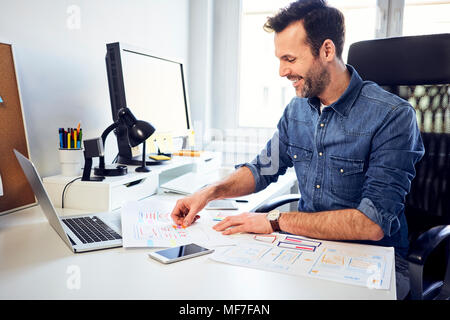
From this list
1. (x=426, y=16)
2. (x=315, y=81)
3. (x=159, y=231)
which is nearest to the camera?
(x=159, y=231)

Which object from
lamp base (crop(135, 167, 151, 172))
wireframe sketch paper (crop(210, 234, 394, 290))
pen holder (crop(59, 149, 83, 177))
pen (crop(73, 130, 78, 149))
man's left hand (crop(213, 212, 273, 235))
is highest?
pen (crop(73, 130, 78, 149))

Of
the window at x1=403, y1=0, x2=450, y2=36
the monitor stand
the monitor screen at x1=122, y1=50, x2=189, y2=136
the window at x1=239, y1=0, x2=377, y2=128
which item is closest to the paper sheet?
the monitor stand

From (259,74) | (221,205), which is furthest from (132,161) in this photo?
(259,74)

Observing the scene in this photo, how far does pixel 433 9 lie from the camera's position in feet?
6.81

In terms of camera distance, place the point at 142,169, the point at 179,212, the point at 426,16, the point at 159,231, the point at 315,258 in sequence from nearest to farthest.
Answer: the point at 315,258
the point at 159,231
the point at 179,212
the point at 142,169
the point at 426,16

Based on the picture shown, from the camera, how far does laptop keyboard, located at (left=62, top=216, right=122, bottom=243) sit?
0.90 m

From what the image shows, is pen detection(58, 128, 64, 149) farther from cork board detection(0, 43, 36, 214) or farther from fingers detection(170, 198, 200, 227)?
fingers detection(170, 198, 200, 227)

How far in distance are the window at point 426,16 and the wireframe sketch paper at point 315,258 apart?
1664 millimetres

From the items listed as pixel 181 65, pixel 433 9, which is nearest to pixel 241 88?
pixel 181 65

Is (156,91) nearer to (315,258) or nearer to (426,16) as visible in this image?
(315,258)

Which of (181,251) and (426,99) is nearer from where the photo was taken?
(181,251)

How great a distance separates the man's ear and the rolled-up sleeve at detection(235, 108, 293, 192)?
0.86ft

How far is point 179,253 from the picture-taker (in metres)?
0.81

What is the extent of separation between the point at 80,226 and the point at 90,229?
0.12ft
